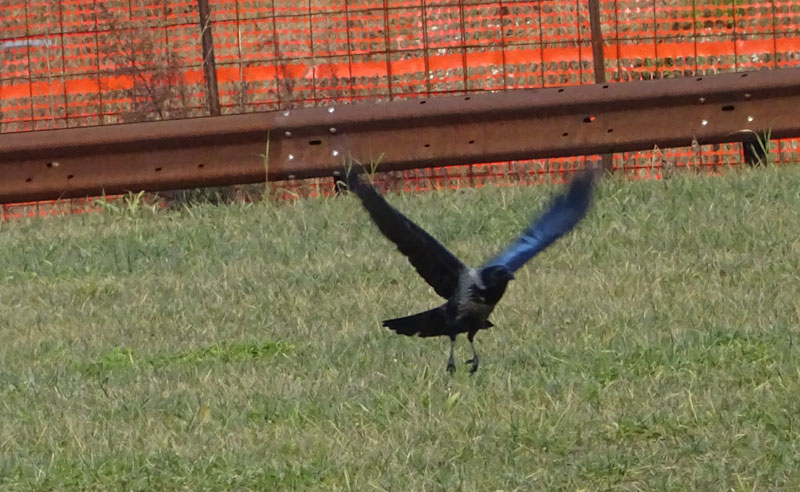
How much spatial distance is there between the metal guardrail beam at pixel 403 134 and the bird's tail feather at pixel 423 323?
400cm

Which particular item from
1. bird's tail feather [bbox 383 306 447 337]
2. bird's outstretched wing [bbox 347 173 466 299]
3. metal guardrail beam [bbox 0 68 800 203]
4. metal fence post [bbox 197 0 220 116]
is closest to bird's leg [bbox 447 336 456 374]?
bird's tail feather [bbox 383 306 447 337]

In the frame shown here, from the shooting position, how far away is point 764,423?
189 inches

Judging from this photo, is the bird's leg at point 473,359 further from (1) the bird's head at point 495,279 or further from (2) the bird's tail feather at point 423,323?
(1) the bird's head at point 495,279

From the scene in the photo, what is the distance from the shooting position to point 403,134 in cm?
969

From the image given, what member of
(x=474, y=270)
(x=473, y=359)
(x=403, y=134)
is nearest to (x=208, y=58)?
(x=403, y=134)

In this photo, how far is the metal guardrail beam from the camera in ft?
31.4

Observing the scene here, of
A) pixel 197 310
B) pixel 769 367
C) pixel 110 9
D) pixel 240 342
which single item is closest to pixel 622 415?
pixel 769 367

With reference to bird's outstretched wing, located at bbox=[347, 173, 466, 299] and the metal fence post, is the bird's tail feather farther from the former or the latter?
the metal fence post

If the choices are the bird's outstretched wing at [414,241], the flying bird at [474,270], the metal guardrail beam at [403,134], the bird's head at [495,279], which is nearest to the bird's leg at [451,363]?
the flying bird at [474,270]

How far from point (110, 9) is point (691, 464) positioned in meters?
9.09

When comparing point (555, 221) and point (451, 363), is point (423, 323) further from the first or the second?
point (555, 221)

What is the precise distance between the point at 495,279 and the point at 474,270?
0.59ft

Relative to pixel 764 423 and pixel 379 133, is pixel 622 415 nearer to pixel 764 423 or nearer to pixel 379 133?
pixel 764 423

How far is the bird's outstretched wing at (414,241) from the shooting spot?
16.4 feet
